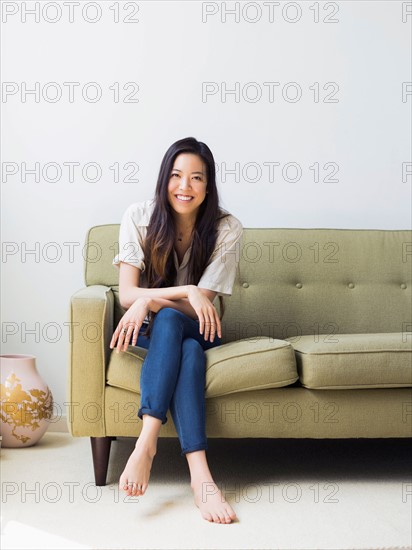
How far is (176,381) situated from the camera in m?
2.25

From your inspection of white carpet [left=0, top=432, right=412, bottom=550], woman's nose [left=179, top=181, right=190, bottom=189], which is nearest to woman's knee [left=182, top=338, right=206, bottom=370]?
white carpet [left=0, top=432, right=412, bottom=550]

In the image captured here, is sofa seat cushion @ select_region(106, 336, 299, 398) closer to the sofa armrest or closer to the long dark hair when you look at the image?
the sofa armrest

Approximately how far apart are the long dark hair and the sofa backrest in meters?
0.37

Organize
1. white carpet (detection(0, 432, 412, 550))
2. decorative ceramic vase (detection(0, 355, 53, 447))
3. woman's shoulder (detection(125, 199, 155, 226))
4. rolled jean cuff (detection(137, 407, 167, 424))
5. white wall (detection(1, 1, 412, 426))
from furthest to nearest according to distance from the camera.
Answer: white wall (detection(1, 1, 412, 426)) → decorative ceramic vase (detection(0, 355, 53, 447)) → woman's shoulder (detection(125, 199, 155, 226)) → rolled jean cuff (detection(137, 407, 167, 424)) → white carpet (detection(0, 432, 412, 550))

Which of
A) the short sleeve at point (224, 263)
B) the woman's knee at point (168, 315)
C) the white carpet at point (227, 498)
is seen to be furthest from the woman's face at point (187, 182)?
the white carpet at point (227, 498)

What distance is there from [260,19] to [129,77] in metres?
0.61

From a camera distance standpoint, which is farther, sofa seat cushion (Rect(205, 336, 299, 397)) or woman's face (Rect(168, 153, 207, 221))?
woman's face (Rect(168, 153, 207, 221))

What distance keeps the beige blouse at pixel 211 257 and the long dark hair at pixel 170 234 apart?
0.07ft

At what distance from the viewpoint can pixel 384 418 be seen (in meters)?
2.37

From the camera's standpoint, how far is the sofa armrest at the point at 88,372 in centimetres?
231

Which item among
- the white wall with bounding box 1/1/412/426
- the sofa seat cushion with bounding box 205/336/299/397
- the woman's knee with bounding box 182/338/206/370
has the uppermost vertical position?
the white wall with bounding box 1/1/412/426

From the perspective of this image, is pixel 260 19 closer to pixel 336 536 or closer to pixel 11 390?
pixel 11 390

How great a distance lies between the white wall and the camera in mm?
3305

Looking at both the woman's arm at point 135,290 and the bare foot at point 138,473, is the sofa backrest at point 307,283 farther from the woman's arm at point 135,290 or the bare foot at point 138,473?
the bare foot at point 138,473
